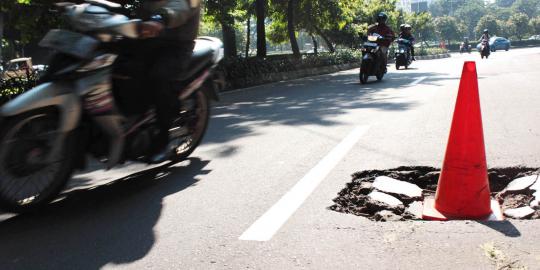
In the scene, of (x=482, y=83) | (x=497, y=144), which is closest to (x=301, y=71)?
(x=482, y=83)

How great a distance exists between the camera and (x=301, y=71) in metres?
21.8

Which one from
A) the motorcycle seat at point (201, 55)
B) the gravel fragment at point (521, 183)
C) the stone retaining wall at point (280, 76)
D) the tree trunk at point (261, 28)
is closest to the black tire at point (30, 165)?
the motorcycle seat at point (201, 55)

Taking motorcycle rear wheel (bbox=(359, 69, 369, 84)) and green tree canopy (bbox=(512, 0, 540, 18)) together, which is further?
green tree canopy (bbox=(512, 0, 540, 18))

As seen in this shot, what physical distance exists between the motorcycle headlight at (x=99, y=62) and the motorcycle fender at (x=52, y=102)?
0.51 ft

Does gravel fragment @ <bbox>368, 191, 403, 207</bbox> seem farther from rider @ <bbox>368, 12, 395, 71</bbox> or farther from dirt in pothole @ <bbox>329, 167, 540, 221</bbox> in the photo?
rider @ <bbox>368, 12, 395, 71</bbox>

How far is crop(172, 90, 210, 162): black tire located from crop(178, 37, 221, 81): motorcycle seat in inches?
12.9

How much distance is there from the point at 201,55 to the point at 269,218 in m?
2.08

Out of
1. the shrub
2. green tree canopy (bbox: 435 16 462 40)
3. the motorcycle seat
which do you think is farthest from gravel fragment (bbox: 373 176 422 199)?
green tree canopy (bbox: 435 16 462 40)

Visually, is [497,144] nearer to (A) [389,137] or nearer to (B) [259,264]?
(A) [389,137]

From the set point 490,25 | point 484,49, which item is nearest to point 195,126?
point 484,49

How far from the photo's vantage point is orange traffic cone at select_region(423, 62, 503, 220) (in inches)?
138

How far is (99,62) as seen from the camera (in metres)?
3.87

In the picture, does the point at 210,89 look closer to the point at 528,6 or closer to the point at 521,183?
the point at 521,183

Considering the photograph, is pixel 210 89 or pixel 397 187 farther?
pixel 210 89
